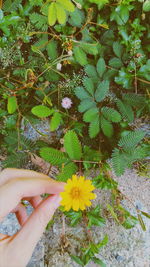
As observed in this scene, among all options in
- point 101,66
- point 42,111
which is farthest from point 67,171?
point 101,66

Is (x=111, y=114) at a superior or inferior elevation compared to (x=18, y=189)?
superior

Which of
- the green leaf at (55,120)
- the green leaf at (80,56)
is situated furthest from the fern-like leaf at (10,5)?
the green leaf at (55,120)

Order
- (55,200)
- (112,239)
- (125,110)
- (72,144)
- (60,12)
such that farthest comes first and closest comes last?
(112,239)
(125,110)
(72,144)
(60,12)
(55,200)

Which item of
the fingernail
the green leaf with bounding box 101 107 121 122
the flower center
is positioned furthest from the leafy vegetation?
the fingernail

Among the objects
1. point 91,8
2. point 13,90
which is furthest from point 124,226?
point 91,8

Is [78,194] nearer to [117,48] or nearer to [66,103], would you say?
[66,103]

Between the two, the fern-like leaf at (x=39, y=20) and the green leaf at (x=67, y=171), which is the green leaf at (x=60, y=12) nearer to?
the fern-like leaf at (x=39, y=20)

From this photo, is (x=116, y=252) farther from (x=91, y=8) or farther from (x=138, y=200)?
(x=91, y=8)
